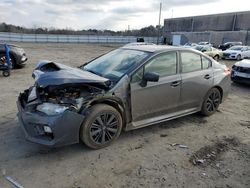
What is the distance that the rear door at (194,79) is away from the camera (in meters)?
4.77

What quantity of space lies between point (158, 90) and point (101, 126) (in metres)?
1.21

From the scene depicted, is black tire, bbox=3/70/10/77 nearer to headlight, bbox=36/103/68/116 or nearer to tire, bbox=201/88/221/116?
headlight, bbox=36/103/68/116

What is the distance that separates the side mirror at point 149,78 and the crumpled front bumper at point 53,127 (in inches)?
46.8

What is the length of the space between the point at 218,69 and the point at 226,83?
44cm

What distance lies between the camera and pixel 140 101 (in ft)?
13.5

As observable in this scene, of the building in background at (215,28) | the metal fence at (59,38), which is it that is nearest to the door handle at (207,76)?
the metal fence at (59,38)

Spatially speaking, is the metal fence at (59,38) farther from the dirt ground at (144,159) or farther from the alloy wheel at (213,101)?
the dirt ground at (144,159)

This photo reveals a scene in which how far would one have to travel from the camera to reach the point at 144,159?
365 cm

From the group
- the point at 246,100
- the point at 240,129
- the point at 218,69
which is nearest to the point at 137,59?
the point at 218,69

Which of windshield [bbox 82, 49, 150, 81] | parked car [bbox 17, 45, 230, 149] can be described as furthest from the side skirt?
windshield [bbox 82, 49, 150, 81]

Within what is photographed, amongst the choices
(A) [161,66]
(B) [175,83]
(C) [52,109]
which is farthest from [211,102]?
(C) [52,109]

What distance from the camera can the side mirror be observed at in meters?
3.99

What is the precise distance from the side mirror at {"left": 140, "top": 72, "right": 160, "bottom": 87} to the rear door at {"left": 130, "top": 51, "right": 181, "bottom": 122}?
68 mm

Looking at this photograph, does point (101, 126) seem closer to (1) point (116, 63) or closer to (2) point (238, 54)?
(1) point (116, 63)
